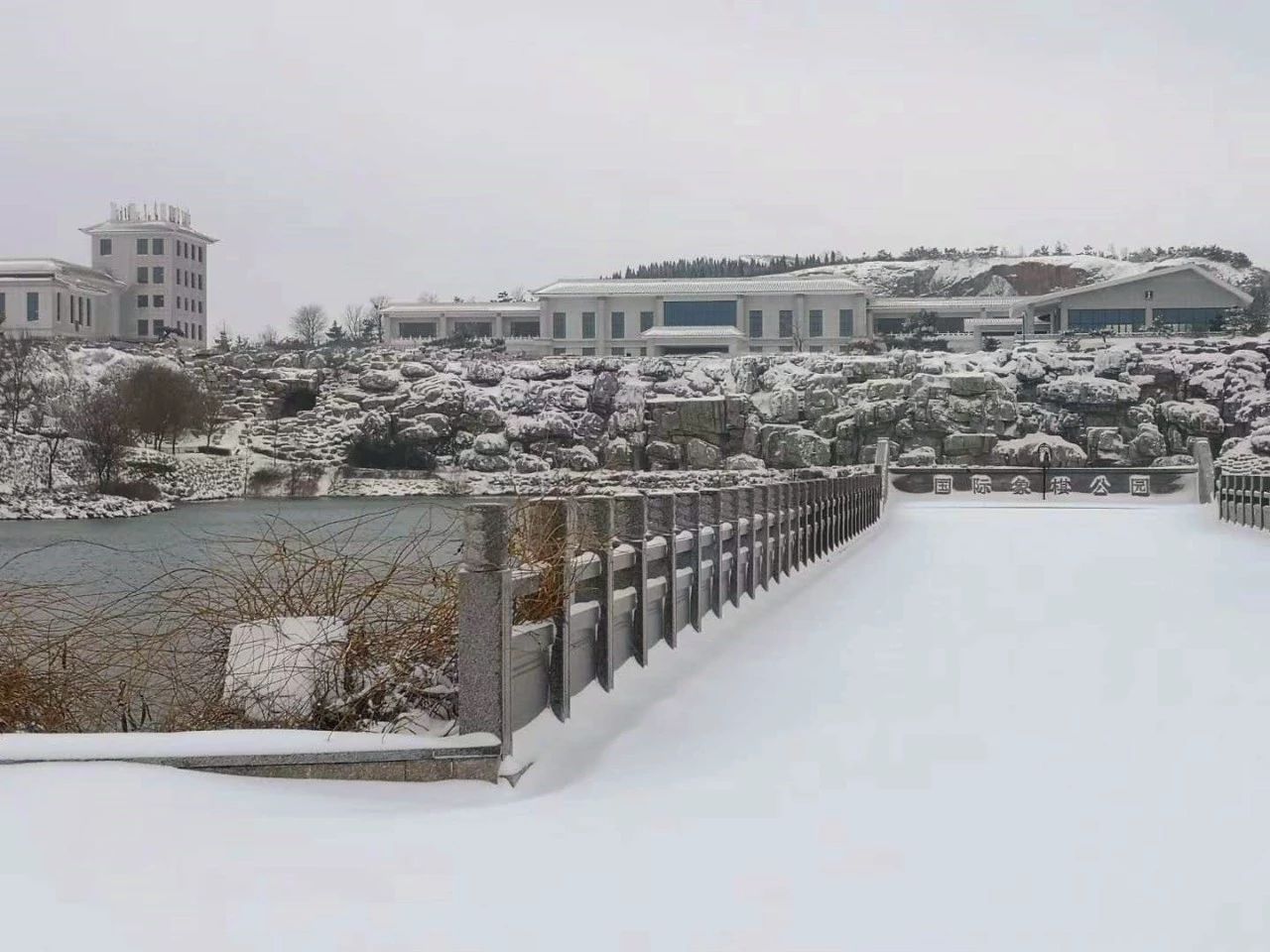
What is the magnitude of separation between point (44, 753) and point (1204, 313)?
4041 inches

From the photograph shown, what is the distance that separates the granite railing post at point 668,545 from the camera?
430 inches

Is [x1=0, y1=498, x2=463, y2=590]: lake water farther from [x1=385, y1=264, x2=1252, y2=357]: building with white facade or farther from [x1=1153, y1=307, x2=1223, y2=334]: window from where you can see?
[x1=1153, y1=307, x2=1223, y2=334]: window

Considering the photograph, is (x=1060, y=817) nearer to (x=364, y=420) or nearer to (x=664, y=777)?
(x=664, y=777)

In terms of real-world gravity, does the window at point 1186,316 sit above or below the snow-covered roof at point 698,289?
below

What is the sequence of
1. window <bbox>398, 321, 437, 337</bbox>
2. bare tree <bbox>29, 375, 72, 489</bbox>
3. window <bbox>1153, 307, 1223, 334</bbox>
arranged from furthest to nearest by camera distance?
1. window <bbox>398, 321, 437, 337</bbox>
2. window <bbox>1153, 307, 1223, 334</bbox>
3. bare tree <bbox>29, 375, 72, 489</bbox>

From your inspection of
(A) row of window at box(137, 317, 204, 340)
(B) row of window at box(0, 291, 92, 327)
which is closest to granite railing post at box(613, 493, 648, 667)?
(B) row of window at box(0, 291, 92, 327)

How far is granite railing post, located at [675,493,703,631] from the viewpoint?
40.3 ft

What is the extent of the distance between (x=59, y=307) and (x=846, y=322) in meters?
53.6

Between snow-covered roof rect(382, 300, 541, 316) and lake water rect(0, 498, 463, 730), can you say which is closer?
lake water rect(0, 498, 463, 730)

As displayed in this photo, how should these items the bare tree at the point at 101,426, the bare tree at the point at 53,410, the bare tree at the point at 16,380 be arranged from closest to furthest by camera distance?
the bare tree at the point at 101,426, the bare tree at the point at 53,410, the bare tree at the point at 16,380

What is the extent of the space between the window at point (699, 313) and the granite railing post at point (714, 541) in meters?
92.7

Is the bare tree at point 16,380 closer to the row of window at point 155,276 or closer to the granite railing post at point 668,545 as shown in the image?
the row of window at point 155,276

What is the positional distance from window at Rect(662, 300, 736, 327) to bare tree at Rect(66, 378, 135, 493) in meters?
39.5

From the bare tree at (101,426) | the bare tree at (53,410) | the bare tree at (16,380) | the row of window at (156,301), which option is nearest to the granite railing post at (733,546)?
the bare tree at (101,426)
